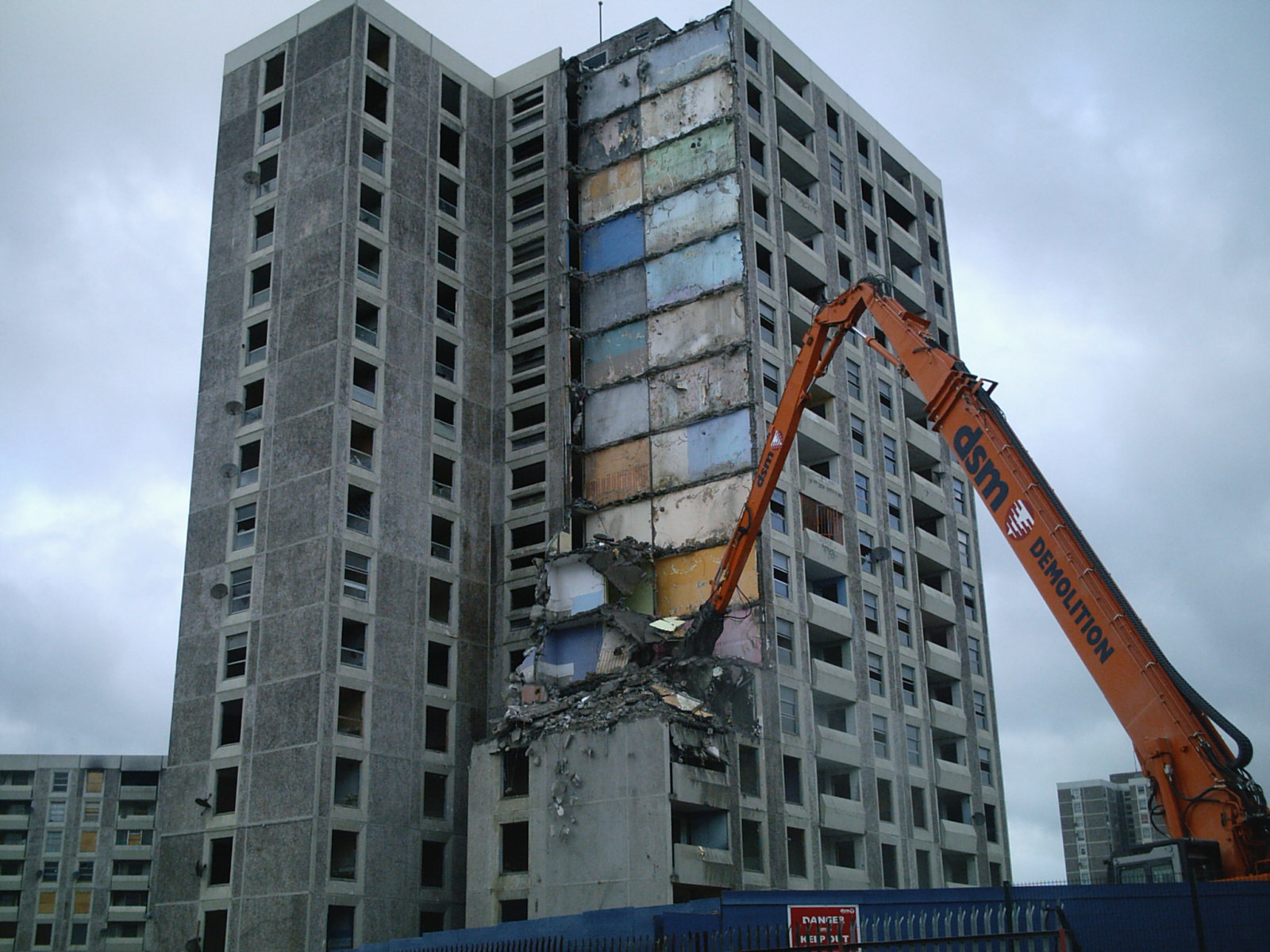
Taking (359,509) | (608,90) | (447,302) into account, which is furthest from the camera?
(608,90)

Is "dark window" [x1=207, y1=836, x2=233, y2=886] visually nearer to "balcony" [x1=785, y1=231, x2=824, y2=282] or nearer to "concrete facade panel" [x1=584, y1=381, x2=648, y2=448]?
"concrete facade panel" [x1=584, y1=381, x2=648, y2=448]

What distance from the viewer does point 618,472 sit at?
57.0 meters

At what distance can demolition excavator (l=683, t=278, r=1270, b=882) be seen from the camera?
2364cm

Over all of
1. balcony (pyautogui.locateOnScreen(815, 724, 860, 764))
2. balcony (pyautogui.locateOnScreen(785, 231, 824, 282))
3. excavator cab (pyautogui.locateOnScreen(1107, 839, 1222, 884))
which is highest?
balcony (pyautogui.locateOnScreen(785, 231, 824, 282))

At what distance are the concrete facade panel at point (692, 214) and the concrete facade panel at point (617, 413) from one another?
20.7 feet

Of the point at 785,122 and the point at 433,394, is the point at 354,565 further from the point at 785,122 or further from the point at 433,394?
the point at 785,122

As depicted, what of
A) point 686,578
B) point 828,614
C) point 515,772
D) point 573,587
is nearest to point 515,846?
point 515,772

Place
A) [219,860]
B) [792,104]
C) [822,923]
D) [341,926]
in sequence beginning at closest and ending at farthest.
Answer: [822,923] → [341,926] → [219,860] → [792,104]

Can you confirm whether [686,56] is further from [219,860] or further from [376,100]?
[219,860]

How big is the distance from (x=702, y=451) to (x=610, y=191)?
14361mm

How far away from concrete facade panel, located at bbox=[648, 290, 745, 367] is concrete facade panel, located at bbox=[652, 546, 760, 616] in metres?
8.70

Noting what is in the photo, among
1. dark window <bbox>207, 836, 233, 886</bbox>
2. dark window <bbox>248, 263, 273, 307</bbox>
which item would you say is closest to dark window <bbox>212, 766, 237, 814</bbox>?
dark window <bbox>207, 836, 233, 886</bbox>

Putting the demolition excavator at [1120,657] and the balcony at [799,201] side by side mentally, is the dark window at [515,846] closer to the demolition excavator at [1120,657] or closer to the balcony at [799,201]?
the demolition excavator at [1120,657]

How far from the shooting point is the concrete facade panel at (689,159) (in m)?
58.0
